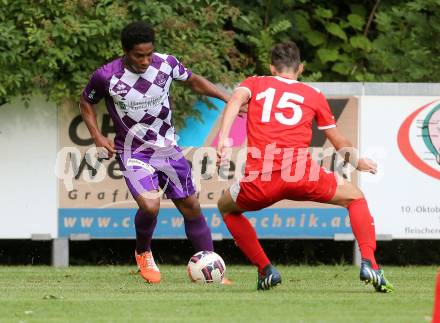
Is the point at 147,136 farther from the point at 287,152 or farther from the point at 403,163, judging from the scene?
the point at 403,163

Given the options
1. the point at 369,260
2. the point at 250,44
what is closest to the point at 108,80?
the point at 369,260

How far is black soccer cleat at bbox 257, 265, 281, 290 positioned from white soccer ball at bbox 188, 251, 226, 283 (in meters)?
0.86

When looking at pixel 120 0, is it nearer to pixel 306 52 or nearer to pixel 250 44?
pixel 250 44

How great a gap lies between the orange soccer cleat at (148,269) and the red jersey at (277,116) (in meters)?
1.94

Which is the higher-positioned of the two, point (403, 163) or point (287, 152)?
point (287, 152)

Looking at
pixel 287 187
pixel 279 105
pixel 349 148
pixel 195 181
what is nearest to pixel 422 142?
pixel 195 181

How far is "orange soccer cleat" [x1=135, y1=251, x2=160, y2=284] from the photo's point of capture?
10.8 m

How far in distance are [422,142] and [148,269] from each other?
407 centimetres

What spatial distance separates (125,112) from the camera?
35.2 ft

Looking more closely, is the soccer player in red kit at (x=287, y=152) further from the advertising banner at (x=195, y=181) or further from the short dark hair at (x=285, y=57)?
the advertising banner at (x=195, y=181)

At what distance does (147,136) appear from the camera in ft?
35.3

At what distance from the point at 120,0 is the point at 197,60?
108 cm

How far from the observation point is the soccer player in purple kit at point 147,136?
1063 cm

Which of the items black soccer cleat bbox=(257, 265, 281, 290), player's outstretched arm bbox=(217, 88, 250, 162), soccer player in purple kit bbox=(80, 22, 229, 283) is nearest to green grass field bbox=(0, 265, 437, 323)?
black soccer cleat bbox=(257, 265, 281, 290)
